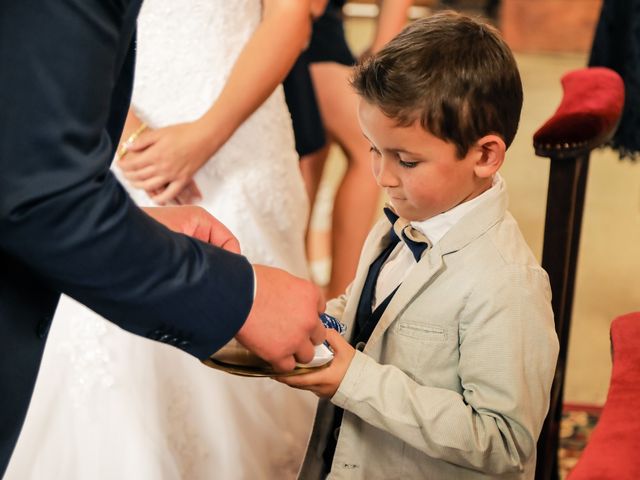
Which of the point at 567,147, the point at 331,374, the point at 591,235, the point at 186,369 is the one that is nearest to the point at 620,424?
the point at 331,374

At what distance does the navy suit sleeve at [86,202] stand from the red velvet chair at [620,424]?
44cm

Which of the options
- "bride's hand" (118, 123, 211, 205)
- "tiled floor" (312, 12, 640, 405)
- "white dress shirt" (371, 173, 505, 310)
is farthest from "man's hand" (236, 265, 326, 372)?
"tiled floor" (312, 12, 640, 405)

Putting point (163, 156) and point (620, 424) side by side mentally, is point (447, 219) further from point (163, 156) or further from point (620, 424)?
point (163, 156)

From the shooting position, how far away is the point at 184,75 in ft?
6.06

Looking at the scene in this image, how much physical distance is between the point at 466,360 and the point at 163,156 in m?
0.81

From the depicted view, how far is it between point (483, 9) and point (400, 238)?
290 inches

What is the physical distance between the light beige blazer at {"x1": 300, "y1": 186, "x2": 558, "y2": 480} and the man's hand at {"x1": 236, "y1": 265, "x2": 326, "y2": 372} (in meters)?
0.13

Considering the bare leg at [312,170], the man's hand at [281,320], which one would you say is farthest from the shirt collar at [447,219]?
the bare leg at [312,170]

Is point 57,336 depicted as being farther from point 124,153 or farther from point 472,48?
point 472,48

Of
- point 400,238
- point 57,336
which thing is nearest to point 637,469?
point 400,238

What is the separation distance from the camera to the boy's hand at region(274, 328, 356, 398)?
1238 millimetres

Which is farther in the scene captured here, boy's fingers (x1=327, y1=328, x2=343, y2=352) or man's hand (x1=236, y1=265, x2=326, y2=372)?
boy's fingers (x1=327, y1=328, x2=343, y2=352)

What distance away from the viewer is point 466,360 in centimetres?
125

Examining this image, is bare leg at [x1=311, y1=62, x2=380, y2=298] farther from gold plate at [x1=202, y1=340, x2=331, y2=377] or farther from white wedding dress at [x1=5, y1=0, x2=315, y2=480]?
gold plate at [x1=202, y1=340, x2=331, y2=377]
